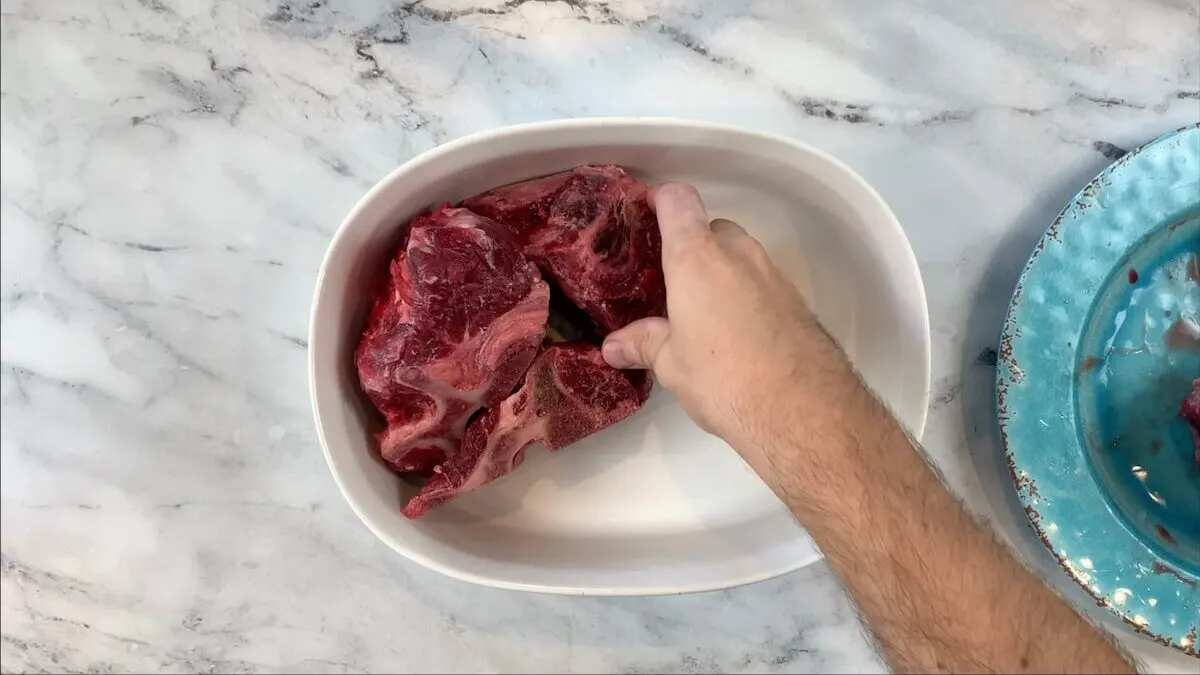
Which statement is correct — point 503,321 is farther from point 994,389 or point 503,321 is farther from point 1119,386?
point 1119,386

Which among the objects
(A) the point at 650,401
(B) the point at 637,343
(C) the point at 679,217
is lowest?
(A) the point at 650,401

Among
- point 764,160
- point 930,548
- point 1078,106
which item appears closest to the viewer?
point 930,548

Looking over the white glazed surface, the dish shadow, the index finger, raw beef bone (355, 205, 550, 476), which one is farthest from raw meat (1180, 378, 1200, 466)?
raw beef bone (355, 205, 550, 476)

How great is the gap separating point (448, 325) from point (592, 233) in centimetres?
17

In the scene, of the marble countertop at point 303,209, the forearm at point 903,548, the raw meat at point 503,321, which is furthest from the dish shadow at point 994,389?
the raw meat at point 503,321

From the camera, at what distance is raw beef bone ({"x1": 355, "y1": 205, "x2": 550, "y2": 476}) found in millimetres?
808

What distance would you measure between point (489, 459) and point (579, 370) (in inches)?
5.2

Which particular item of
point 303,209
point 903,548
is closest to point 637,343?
point 903,548

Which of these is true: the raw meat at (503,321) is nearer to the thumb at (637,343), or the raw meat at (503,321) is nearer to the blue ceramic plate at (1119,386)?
the thumb at (637,343)

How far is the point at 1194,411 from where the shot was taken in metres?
0.92

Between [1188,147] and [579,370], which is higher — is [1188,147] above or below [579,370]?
above

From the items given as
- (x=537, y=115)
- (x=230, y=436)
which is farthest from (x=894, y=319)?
(x=230, y=436)

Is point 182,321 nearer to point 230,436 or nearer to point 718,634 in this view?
point 230,436

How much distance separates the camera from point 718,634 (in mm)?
1055
